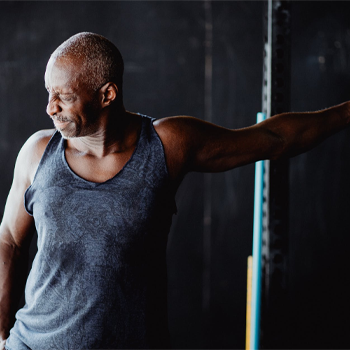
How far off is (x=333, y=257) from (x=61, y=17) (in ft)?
5.40

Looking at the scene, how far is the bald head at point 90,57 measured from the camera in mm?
815

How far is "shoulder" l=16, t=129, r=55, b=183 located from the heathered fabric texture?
33 mm

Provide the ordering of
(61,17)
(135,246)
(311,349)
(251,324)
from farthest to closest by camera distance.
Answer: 1. (311,349)
2. (61,17)
3. (251,324)
4. (135,246)

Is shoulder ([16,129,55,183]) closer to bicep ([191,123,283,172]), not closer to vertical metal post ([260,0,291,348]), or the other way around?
bicep ([191,123,283,172])

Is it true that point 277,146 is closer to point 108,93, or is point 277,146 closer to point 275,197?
point 275,197

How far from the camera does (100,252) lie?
2.73 ft

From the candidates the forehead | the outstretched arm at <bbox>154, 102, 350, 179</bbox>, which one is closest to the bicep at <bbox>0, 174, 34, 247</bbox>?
the forehead

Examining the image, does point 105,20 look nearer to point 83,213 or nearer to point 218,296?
point 83,213

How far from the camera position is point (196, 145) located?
2.99 ft

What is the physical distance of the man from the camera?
2.73 feet

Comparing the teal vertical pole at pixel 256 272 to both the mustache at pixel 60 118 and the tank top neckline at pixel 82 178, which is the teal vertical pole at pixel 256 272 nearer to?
the tank top neckline at pixel 82 178

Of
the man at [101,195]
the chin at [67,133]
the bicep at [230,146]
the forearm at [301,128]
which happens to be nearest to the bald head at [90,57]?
the man at [101,195]

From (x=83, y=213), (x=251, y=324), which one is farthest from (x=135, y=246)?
(x=251, y=324)

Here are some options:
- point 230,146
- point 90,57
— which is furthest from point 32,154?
point 230,146
